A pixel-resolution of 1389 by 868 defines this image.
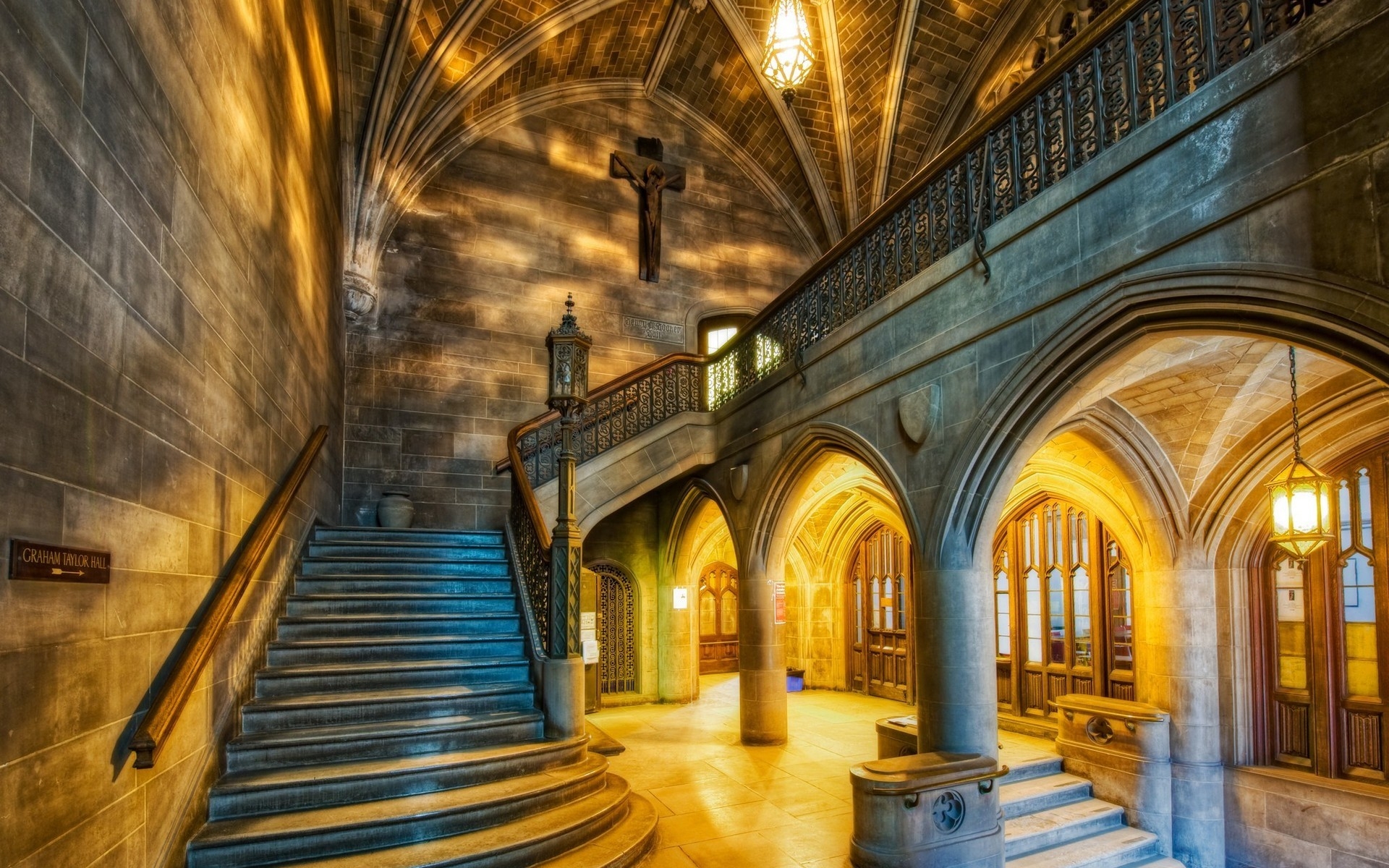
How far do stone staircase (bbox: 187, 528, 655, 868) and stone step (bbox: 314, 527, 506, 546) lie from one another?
259 millimetres

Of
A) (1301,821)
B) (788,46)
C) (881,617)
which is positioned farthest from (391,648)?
(881,617)

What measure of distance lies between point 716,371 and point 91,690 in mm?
7847

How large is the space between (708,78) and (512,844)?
439 inches

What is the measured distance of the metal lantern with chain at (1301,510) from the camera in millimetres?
5004

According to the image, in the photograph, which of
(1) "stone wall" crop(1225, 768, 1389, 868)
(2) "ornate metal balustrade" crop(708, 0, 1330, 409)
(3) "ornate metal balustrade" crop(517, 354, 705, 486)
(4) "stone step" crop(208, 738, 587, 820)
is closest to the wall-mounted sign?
(4) "stone step" crop(208, 738, 587, 820)

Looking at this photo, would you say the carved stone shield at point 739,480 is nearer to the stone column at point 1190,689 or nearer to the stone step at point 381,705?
the stone step at point 381,705

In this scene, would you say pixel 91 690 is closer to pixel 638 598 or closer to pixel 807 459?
pixel 807 459

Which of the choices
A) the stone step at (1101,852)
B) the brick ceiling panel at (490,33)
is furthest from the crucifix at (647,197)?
the stone step at (1101,852)

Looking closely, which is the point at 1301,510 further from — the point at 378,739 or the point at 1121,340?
the point at 378,739

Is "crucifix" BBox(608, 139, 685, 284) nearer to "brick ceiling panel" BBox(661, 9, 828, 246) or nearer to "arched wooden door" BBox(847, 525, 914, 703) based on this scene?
"brick ceiling panel" BBox(661, 9, 828, 246)

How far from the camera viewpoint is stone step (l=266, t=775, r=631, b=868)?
4.14m

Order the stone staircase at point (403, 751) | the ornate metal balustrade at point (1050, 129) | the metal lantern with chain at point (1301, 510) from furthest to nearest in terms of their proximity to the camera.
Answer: the metal lantern with chain at point (1301, 510)
the stone staircase at point (403, 751)
the ornate metal balustrade at point (1050, 129)

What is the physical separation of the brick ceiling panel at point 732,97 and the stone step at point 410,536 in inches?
309

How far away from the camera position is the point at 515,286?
11.4 m
